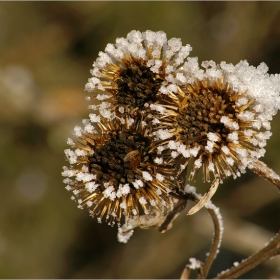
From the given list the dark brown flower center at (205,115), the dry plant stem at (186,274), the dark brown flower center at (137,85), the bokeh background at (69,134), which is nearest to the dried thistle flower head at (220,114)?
the dark brown flower center at (205,115)

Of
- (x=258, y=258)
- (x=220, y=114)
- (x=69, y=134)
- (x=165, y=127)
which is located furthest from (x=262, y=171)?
(x=69, y=134)

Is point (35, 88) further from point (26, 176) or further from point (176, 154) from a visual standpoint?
point (176, 154)

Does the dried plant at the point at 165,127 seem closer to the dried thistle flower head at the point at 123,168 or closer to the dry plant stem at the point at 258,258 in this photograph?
the dried thistle flower head at the point at 123,168

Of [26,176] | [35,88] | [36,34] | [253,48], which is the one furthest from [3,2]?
[253,48]

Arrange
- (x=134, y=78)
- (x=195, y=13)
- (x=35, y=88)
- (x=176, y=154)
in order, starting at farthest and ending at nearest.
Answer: (x=35, y=88) → (x=195, y=13) → (x=134, y=78) → (x=176, y=154)

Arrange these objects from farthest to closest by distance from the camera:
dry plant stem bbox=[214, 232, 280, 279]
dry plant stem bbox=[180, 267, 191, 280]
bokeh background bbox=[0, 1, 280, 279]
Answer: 1. bokeh background bbox=[0, 1, 280, 279]
2. dry plant stem bbox=[180, 267, 191, 280]
3. dry plant stem bbox=[214, 232, 280, 279]

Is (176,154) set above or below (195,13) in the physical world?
below

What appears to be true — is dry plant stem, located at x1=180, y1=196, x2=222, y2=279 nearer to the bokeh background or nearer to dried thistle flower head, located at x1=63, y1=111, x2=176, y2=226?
dried thistle flower head, located at x1=63, y1=111, x2=176, y2=226

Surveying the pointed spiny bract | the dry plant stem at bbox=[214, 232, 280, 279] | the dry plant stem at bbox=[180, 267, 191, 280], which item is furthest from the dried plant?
the dry plant stem at bbox=[180, 267, 191, 280]
